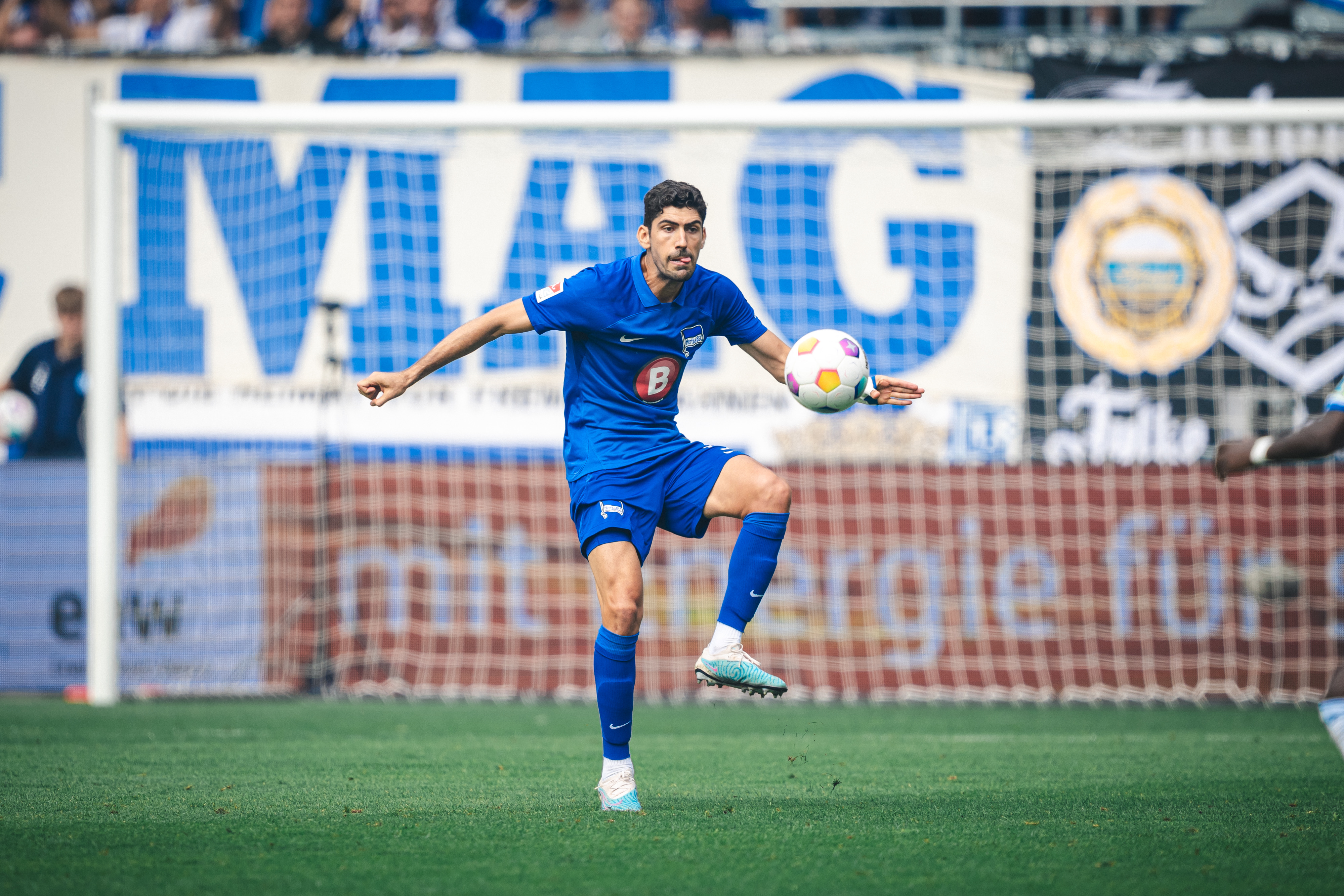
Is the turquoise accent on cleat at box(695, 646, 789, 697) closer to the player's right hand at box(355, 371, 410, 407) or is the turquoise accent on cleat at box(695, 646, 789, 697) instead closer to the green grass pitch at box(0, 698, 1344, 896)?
the green grass pitch at box(0, 698, 1344, 896)

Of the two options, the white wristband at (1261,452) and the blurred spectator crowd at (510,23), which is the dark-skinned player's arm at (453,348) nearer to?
the white wristband at (1261,452)

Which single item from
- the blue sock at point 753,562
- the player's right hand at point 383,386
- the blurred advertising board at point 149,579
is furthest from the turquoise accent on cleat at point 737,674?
the blurred advertising board at point 149,579

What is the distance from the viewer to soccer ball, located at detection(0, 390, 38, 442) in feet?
34.0

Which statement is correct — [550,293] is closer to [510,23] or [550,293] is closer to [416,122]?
[416,122]

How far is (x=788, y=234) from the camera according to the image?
13008mm

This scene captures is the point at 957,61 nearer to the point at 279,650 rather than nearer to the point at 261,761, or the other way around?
the point at 279,650

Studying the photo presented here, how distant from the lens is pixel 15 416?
34.2 feet

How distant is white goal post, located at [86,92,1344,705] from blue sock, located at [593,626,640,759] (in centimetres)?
517

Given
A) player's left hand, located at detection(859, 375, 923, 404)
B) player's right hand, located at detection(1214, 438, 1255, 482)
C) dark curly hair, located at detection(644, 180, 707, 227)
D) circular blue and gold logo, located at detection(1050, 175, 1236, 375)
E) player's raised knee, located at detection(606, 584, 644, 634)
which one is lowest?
player's raised knee, located at detection(606, 584, 644, 634)

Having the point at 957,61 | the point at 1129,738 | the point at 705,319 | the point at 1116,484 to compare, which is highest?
the point at 957,61

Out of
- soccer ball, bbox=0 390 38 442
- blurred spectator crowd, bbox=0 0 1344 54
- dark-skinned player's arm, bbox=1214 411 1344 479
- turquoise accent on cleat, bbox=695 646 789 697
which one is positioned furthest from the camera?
blurred spectator crowd, bbox=0 0 1344 54

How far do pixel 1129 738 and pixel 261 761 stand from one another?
4658mm

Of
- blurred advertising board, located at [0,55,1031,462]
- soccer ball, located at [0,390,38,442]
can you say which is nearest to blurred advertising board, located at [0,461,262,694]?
soccer ball, located at [0,390,38,442]

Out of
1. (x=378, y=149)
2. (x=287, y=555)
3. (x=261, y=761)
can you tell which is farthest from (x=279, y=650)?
(x=378, y=149)
